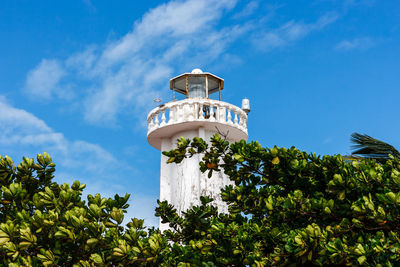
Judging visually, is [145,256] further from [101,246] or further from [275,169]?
[275,169]

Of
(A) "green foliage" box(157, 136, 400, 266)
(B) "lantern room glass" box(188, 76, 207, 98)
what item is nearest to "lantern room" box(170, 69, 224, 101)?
(B) "lantern room glass" box(188, 76, 207, 98)

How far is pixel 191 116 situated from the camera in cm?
1783

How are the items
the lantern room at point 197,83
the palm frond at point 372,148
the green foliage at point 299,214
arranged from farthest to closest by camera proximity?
the lantern room at point 197,83 < the palm frond at point 372,148 < the green foliage at point 299,214

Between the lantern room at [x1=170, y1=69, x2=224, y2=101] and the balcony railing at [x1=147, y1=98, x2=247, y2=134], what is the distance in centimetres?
114

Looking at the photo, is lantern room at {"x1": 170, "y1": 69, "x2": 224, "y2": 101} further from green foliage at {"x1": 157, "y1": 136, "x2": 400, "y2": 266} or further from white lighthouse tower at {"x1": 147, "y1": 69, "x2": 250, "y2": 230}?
green foliage at {"x1": 157, "y1": 136, "x2": 400, "y2": 266}

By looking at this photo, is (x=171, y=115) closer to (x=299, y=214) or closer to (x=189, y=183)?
(x=189, y=183)

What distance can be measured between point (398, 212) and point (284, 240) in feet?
5.30

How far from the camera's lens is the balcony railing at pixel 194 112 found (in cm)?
1791

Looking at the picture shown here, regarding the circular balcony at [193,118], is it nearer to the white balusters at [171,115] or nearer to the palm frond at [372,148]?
the white balusters at [171,115]

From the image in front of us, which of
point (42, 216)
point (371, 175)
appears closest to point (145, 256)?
point (42, 216)

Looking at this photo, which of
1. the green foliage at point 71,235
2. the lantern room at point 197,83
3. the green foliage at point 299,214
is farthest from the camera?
A: the lantern room at point 197,83

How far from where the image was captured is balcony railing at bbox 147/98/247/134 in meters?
17.9

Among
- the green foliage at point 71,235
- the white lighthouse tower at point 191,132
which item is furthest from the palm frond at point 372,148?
the green foliage at point 71,235

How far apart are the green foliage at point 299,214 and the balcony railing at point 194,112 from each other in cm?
889
